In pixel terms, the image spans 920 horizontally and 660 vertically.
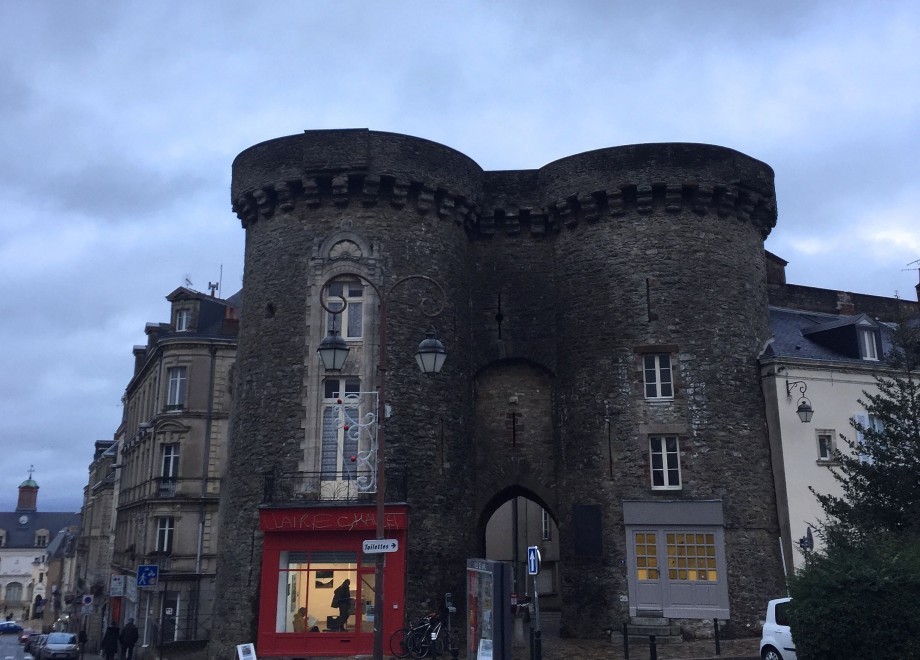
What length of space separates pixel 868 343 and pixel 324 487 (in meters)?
15.3

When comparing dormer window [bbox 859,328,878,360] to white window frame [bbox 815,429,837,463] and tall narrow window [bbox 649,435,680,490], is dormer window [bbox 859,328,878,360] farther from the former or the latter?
tall narrow window [bbox 649,435,680,490]

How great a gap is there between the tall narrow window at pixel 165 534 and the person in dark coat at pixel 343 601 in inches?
550

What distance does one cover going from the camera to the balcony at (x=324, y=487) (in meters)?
19.5

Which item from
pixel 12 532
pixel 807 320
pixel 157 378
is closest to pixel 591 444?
pixel 807 320

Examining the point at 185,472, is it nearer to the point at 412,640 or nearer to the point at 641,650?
the point at 412,640

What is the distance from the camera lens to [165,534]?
30.8 m

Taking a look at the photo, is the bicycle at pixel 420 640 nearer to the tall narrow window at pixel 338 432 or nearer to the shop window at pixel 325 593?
the shop window at pixel 325 593

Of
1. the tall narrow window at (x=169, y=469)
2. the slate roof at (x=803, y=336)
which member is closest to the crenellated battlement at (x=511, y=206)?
the slate roof at (x=803, y=336)

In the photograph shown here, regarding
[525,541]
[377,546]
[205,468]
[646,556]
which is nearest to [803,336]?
[646,556]

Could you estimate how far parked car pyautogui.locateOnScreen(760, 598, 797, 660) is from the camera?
1454 centimetres

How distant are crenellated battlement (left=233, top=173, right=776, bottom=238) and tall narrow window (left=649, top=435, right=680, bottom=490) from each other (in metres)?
6.01

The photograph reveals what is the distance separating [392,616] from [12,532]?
9584 cm

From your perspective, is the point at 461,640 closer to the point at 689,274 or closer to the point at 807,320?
the point at 689,274

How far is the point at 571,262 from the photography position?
22812 millimetres
